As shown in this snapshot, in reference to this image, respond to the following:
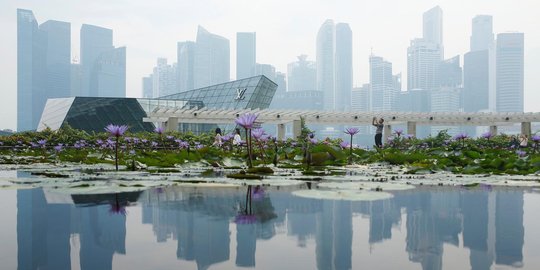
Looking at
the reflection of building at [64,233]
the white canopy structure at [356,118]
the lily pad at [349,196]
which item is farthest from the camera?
the white canopy structure at [356,118]

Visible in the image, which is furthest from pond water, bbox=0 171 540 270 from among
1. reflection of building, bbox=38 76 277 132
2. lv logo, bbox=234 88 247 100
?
lv logo, bbox=234 88 247 100

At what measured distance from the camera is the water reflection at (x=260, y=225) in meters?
1.28

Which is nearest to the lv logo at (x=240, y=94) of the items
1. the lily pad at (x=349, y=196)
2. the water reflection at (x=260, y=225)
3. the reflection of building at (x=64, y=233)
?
the water reflection at (x=260, y=225)

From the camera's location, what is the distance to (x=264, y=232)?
1634mm

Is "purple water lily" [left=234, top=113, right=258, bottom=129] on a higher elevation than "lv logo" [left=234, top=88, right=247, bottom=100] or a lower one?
lower

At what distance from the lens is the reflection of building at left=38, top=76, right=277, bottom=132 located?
124ft

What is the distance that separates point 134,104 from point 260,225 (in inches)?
1530

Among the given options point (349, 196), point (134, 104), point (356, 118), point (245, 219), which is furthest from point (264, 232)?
point (134, 104)

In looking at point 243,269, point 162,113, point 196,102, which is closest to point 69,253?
point 243,269

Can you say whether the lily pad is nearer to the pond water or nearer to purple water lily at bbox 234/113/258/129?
the pond water

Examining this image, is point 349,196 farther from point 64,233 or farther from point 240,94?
point 240,94

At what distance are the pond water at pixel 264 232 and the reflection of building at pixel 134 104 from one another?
34.1 metres

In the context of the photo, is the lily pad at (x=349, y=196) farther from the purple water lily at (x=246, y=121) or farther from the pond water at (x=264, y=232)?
the purple water lily at (x=246, y=121)

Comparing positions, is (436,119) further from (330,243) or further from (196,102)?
(330,243)
